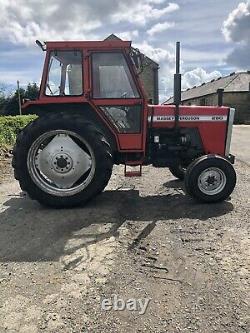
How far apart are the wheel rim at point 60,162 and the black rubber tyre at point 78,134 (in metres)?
0.07

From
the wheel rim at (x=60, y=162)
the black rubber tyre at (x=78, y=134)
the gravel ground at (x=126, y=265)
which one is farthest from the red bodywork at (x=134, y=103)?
the gravel ground at (x=126, y=265)

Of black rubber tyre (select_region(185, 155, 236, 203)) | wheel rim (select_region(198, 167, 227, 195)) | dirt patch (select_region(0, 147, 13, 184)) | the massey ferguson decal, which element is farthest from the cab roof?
dirt patch (select_region(0, 147, 13, 184))

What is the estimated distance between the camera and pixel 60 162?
19.6 ft

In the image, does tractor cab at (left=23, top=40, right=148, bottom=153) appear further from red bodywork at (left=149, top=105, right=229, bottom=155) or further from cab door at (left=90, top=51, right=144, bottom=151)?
red bodywork at (left=149, top=105, right=229, bottom=155)

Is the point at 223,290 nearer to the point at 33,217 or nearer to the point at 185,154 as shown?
the point at 33,217

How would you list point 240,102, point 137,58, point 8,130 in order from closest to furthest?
point 137,58 → point 8,130 → point 240,102

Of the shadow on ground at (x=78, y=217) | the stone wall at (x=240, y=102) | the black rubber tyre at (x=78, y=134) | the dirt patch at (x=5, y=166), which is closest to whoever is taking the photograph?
the shadow on ground at (x=78, y=217)

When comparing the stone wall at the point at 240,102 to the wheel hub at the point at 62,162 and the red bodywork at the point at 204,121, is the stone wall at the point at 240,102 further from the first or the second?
the wheel hub at the point at 62,162

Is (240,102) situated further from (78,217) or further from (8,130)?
(78,217)

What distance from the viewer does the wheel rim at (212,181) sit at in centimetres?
609

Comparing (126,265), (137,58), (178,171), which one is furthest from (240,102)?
(126,265)

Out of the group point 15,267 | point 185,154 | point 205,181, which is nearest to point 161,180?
point 185,154

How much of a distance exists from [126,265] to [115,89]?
3.06 meters

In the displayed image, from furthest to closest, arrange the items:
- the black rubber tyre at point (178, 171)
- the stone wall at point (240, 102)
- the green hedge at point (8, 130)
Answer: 1. the stone wall at point (240, 102)
2. the green hedge at point (8, 130)
3. the black rubber tyre at point (178, 171)
